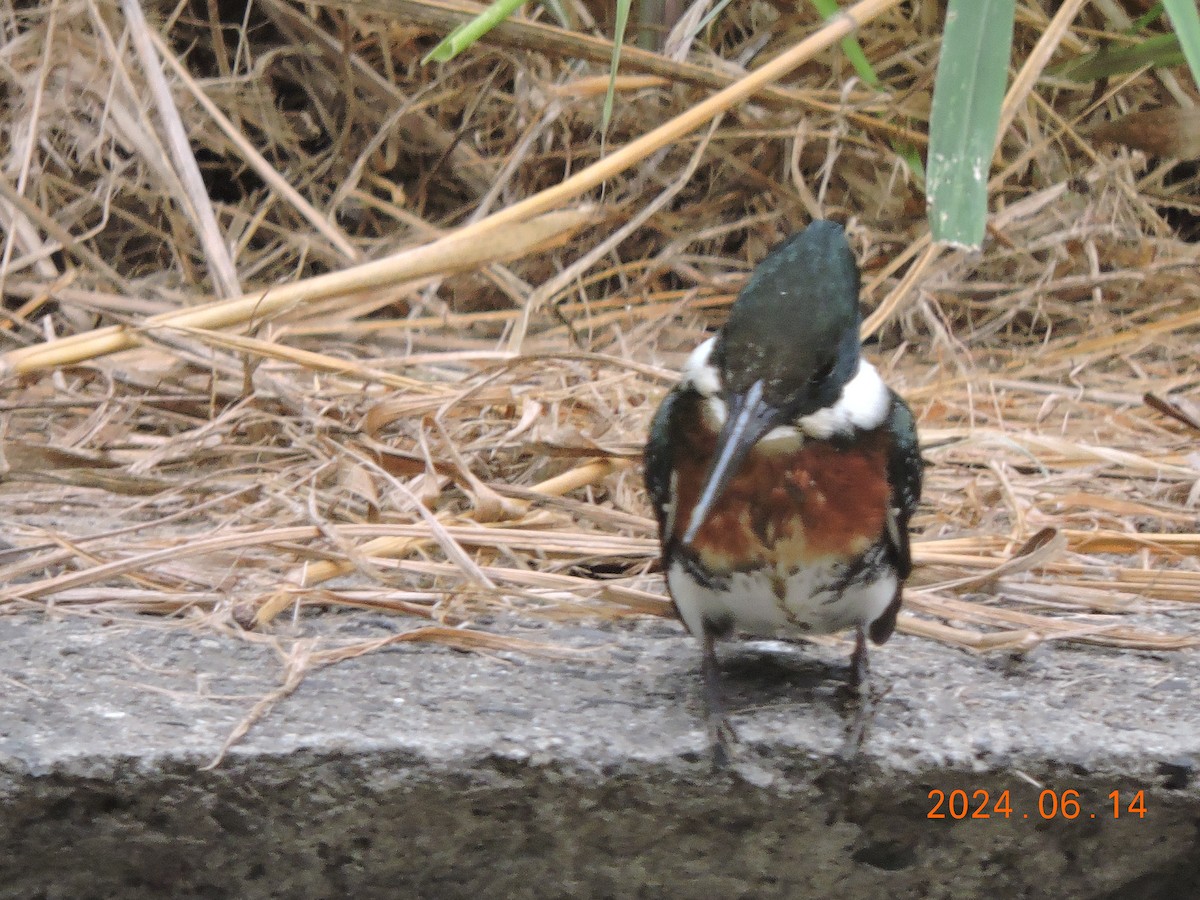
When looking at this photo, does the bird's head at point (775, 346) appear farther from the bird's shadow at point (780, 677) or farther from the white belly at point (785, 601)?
the bird's shadow at point (780, 677)

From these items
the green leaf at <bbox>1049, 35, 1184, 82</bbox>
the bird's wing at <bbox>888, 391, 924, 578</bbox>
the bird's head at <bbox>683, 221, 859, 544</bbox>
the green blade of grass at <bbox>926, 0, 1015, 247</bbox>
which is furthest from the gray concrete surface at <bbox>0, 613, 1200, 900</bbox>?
the green leaf at <bbox>1049, 35, 1184, 82</bbox>

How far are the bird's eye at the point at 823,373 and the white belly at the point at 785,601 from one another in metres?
0.17

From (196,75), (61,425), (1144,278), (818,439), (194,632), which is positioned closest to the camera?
(818,439)

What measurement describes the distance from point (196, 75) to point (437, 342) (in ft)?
3.44

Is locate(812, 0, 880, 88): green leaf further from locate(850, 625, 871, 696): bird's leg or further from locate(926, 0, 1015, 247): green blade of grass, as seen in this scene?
locate(850, 625, 871, 696): bird's leg

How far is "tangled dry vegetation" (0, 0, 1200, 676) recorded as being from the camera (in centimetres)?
155

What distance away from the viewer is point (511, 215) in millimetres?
1987

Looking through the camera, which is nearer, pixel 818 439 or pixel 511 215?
pixel 818 439

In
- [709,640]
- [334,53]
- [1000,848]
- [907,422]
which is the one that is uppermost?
[334,53]

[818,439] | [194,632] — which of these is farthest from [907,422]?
[194,632]

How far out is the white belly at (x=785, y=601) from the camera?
1.14 m

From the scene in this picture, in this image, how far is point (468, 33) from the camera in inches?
68.5

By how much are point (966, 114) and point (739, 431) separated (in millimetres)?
614

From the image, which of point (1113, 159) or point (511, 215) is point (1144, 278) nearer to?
point (1113, 159)
